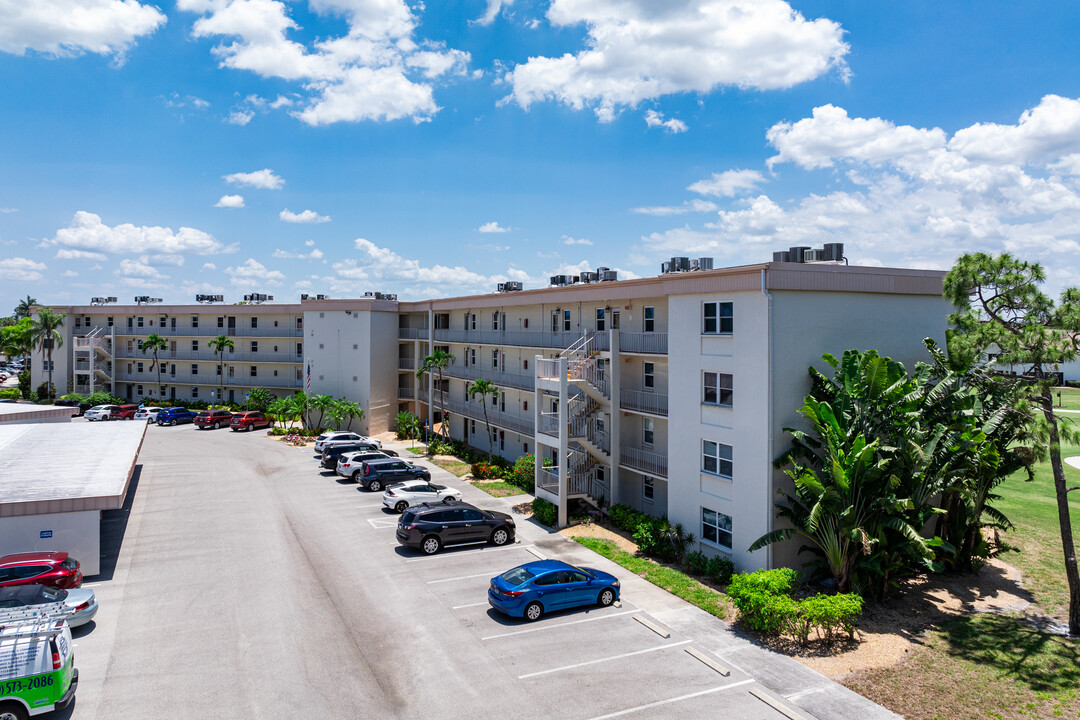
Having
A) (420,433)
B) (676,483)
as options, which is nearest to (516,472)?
(676,483)

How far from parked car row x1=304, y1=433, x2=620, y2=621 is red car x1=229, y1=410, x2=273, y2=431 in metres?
15.8

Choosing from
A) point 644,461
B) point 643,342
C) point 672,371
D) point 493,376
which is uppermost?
point 643,342

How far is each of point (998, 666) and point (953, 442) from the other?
6383mm

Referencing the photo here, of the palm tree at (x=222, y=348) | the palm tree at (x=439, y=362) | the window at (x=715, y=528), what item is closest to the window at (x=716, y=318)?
the window at (x=715, y=528)

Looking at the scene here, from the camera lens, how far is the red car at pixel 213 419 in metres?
53.3

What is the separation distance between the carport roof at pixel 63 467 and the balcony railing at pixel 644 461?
722 inches

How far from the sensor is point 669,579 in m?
21.3

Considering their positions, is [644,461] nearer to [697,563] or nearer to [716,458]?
[716,458]

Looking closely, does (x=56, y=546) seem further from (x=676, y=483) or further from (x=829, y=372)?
(x=829, y=372)

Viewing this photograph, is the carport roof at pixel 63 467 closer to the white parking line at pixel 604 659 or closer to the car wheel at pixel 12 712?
the car wheel at pixel 12 712

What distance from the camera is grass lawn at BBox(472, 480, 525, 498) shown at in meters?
33.3

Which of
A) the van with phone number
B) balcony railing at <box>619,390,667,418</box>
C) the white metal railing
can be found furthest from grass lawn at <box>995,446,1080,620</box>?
the van with phone number

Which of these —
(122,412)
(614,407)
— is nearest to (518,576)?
(614,407)

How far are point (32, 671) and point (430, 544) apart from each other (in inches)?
505
